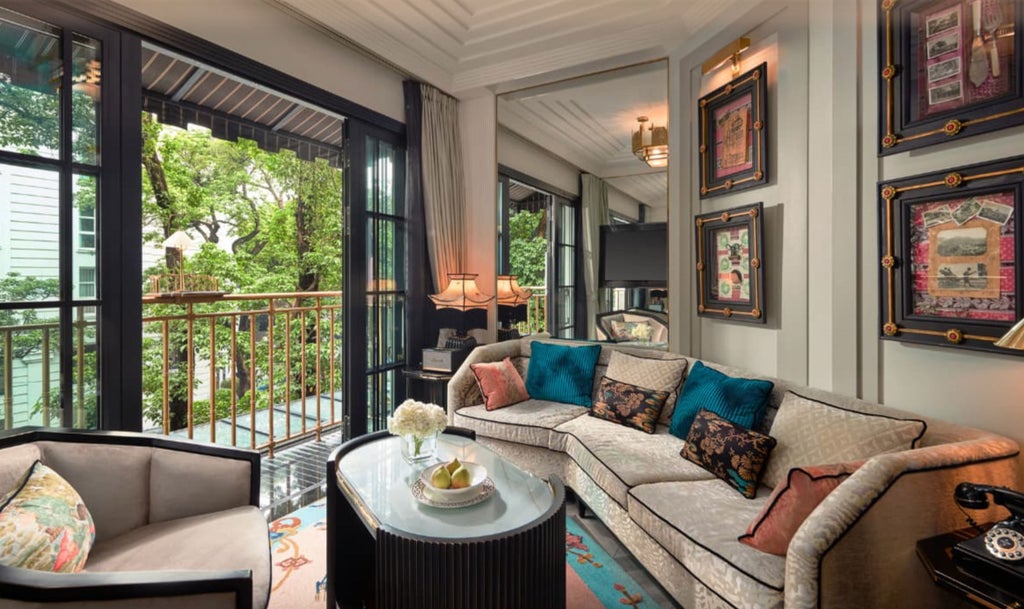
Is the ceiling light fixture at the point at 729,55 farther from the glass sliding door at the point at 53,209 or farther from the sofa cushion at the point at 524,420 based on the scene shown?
the glass sliding door at the point at 53,209

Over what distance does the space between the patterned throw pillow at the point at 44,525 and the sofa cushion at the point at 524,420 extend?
1.85 metres

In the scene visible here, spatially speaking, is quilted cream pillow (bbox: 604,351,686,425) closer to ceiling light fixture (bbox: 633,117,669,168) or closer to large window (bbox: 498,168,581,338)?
large window (bbox: 498,168,581,338)

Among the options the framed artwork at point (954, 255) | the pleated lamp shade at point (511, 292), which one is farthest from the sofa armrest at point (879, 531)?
the pleated lamp shade at point (511, 292)

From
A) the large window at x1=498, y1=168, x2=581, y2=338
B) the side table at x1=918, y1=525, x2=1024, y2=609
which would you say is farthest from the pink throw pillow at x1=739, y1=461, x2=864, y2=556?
the large window at x1=498, y1=168, x2=581, y2=338

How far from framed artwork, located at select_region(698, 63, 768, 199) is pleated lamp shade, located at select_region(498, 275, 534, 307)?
1483 mm

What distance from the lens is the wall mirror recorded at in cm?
331

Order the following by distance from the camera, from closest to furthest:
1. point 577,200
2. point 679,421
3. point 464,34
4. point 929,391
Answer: point 929,391
point 679,421
point 464,34
point 577,200

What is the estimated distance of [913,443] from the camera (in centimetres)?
168

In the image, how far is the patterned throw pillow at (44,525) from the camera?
1.22 metres

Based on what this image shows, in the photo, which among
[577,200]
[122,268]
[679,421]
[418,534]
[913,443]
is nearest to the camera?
[418,534]

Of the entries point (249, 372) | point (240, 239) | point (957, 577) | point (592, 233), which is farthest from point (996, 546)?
point (240, 239)

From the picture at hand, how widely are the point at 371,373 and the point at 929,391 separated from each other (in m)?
3.08

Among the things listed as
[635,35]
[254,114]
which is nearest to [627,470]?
[635,35]

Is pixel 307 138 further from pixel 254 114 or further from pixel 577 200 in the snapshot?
pixel 577 200
